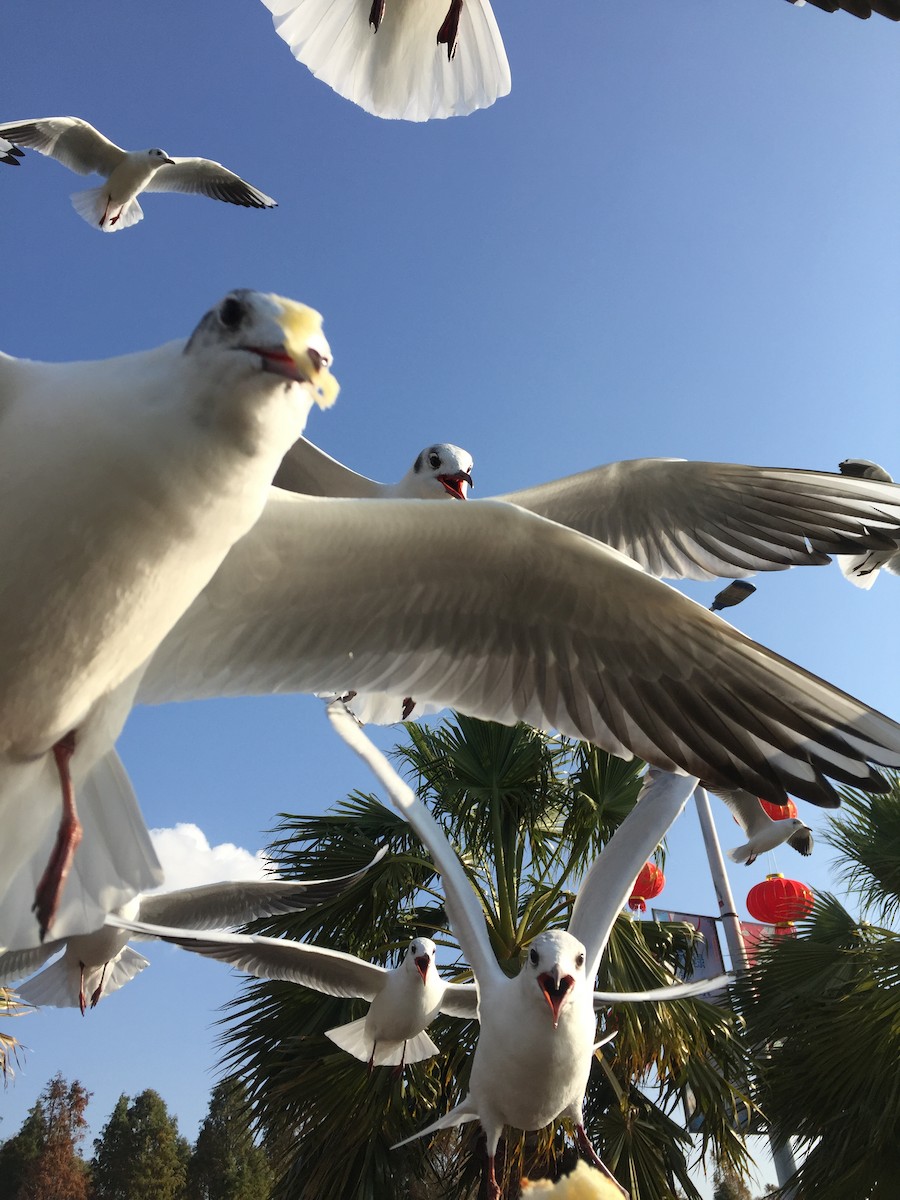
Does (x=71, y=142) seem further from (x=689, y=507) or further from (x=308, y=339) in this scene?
(x=308, y=339)

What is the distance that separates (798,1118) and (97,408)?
13.6 ft

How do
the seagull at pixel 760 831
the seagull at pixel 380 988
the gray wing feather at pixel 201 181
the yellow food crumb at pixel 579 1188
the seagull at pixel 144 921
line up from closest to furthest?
the yellow food crumb at pixel 579 1188 < the seagull at pixel 380 988 < the seagull at pixel 144 921 < the seagull at pixel 760 831 < the gray wing feather at pixel 201 181

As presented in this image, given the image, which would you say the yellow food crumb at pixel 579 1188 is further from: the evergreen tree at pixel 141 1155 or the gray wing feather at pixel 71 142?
the evergreen tree at pixel 141 1155

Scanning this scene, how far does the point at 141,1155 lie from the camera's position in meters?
19.8

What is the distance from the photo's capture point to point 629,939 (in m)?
4.61

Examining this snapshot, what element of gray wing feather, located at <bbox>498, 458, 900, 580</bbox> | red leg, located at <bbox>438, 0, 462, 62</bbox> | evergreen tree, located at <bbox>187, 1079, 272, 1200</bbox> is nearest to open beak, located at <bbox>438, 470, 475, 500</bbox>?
gray wing feather, located at <bbox>498, 458, 900, 580</bbox>

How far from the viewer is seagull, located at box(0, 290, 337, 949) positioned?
1.08m

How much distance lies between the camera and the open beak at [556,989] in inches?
119

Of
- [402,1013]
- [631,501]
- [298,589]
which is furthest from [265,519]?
[402,1013]

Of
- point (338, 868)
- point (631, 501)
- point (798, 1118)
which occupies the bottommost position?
point (798, 1118)

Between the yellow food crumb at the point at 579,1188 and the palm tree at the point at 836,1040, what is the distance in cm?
321

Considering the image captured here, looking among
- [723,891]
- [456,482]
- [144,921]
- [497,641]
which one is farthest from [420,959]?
[723,891]

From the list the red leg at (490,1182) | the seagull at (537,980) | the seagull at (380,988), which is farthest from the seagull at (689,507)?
the red leg at (490,1182)

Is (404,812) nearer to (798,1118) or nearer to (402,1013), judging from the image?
(402,1013)
